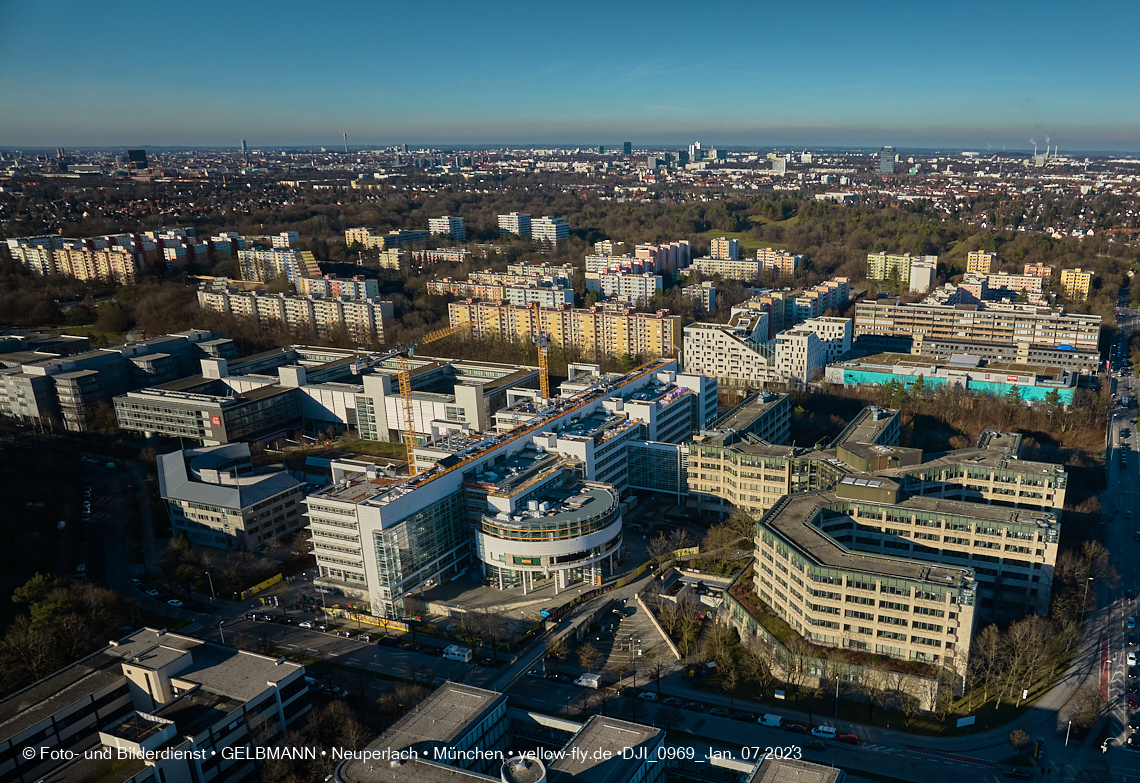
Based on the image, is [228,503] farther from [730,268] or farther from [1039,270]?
[1039,270]

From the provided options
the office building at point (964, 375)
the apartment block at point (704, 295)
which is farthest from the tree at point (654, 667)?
the apartment block at point (704, 295)

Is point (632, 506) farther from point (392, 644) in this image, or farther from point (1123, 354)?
point (1123, 354)

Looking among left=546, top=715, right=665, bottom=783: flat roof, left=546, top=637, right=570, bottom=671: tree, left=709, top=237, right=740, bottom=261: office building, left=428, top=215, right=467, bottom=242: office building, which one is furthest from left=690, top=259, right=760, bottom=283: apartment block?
left=546, top=715, right=665, bottom=783: flat roof

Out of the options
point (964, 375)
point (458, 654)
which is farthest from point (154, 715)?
point (964, 375)

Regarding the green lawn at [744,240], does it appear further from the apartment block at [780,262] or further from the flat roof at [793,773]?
the flat roof at [793,773]

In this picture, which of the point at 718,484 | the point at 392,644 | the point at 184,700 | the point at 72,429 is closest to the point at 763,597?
the point at 718,484

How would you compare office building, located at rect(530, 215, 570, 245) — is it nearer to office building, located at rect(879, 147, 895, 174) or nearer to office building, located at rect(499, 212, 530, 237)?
office building, located at rect(499, 212, 530, 237)
